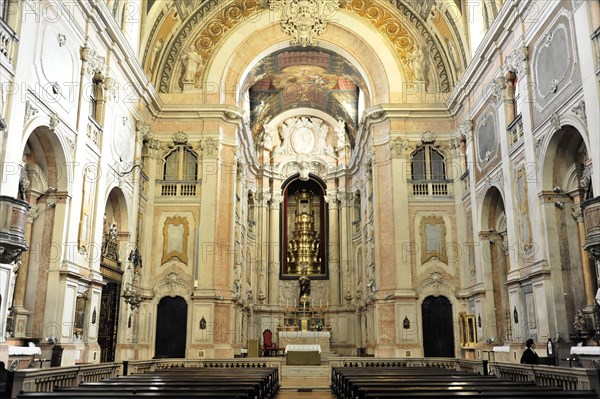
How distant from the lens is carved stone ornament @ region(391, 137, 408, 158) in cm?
2142

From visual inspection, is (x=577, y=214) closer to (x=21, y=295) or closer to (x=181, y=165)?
(x=21, y=295)

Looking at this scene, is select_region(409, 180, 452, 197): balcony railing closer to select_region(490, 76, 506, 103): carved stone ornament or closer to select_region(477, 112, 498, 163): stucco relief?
select_region(477, 112, 498, 163): stucco relief

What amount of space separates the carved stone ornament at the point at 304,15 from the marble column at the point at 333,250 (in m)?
10.6

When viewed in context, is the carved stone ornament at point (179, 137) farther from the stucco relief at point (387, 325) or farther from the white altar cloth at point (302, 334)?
the stucco relief at point (387, 325)

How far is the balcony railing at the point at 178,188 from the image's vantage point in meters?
21.0

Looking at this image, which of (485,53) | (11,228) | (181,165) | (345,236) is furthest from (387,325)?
(11,228)

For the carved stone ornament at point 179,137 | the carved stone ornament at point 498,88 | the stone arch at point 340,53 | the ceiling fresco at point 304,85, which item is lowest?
the carved stone ornament at point 498,88

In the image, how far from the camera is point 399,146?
21.5m

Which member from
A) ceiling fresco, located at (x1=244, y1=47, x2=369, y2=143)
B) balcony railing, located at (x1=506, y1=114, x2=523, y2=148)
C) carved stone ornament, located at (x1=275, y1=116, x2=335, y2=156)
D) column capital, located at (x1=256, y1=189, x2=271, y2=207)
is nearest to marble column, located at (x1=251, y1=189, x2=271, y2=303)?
column capital, located at (x1=256, y1=189, x2=271, y2=207)

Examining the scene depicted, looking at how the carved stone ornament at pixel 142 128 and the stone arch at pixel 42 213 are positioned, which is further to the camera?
the carved stone ornament at pixel 142 128

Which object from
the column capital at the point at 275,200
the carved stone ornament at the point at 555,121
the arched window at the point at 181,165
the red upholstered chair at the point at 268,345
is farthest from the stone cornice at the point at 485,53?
the red upholstered chair at the point at 268,345

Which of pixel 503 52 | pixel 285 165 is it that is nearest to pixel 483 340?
pixel 503 52

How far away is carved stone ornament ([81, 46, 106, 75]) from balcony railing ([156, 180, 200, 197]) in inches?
235

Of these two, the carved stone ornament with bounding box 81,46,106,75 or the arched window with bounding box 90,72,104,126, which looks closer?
the carved stone ornament with bounding box 81,46,106,75
